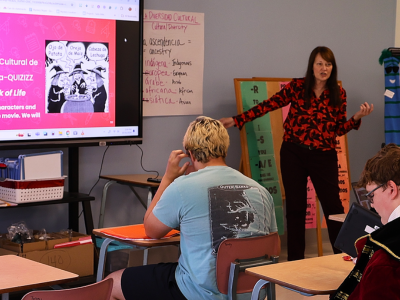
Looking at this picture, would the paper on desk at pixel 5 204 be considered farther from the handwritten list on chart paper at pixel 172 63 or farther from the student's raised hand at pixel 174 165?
the handwritten list on chart paper at pixel 172 63

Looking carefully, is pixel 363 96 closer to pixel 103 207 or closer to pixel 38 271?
pixel 103 207

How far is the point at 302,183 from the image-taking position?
13.1ft

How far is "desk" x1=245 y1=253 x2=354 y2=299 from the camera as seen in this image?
5.46ft

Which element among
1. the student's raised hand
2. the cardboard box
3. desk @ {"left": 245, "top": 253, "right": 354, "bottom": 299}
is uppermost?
the student's raised hand

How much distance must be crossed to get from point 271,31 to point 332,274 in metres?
3.31

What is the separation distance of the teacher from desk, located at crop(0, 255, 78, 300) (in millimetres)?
2329

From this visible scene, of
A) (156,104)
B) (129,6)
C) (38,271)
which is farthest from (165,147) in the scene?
(38,271)

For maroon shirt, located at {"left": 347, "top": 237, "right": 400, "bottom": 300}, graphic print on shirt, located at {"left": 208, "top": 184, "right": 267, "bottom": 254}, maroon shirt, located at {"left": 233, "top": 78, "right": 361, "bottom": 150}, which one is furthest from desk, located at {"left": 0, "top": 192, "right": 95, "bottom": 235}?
maroon shirt, located at {"left": 347, "top": 237, "right": 400, "bottom": 300}

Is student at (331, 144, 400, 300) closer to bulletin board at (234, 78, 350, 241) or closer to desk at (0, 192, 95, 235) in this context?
desk at (0, 192, 95, 235)

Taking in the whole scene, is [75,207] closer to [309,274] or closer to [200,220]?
[200,220]

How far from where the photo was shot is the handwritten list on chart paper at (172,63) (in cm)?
409

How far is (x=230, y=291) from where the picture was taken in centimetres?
209

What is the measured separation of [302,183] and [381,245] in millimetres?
2571

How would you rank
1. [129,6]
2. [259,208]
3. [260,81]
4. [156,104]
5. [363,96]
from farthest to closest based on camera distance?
[363,96]
[260,81]
[156,104]
[129,6]
[259,208]
